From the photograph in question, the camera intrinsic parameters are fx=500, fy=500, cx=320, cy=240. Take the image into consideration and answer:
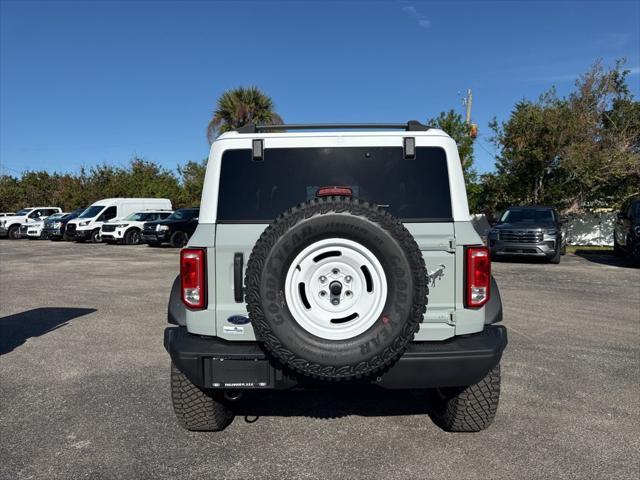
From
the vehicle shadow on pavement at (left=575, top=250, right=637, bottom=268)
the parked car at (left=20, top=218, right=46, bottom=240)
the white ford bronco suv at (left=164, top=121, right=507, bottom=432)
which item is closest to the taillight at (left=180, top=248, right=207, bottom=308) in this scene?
the white ford bronco suv at (left=164, top=121, right=507, bottom=432)

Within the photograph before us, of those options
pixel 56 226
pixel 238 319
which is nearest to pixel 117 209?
pixel 56 226

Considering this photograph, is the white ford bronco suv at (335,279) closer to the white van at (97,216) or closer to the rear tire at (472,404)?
the rear tire at (472,404)

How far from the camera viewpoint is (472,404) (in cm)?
335

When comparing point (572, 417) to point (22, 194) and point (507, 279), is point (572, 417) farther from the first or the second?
point (22, 194)

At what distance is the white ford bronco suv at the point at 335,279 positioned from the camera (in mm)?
2693

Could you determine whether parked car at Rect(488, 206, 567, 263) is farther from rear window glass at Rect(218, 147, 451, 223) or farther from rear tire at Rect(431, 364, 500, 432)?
rear window glass at Rect(218, 147, 451, 223)

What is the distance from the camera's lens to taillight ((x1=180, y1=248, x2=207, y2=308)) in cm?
300

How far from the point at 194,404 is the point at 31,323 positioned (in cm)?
492

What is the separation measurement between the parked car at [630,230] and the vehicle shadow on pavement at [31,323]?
43.1ft

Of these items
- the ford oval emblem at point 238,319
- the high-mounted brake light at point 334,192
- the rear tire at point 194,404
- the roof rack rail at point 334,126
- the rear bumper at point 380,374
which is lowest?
the rear tire at point 194,404

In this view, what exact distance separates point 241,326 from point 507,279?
9676mm

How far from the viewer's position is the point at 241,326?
299cm

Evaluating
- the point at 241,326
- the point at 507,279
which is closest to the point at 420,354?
the point at 241,326

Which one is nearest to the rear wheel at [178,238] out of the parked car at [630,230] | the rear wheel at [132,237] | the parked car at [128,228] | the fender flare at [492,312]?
the parked car at [128,228]
